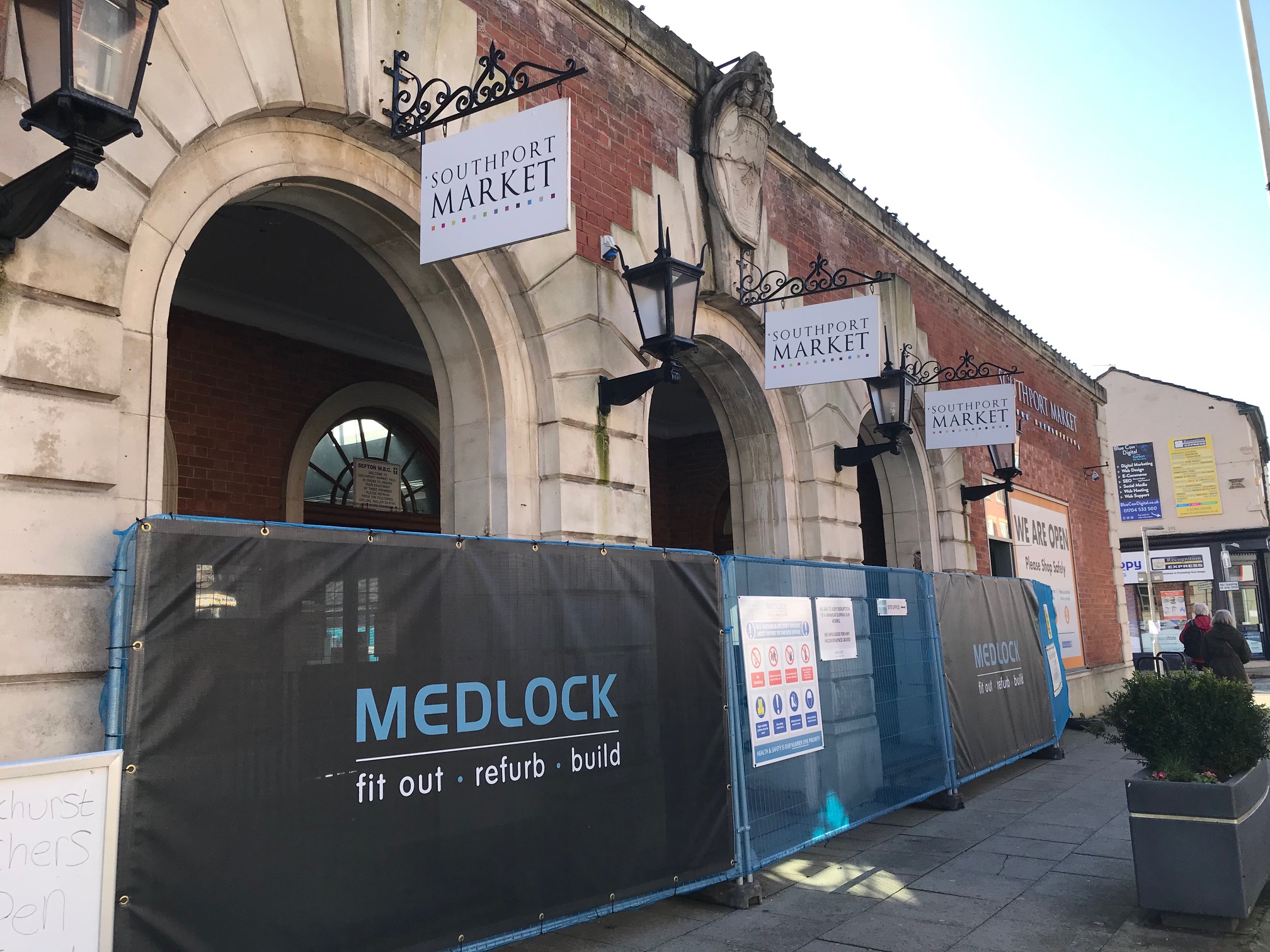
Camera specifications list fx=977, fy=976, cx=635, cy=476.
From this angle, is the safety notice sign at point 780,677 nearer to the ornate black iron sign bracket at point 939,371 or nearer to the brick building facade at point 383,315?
the brick building facade at point 383,315

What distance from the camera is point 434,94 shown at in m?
6.22

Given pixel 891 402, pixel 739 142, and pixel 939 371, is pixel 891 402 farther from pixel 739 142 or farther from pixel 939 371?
pixel 939 371

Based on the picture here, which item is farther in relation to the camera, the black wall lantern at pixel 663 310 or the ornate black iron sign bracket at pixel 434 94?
the black wall lantern at pixel 663 310

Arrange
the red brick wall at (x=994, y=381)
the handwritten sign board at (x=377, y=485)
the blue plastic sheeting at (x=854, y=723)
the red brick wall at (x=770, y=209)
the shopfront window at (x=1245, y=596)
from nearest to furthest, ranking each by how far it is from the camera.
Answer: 1. the blue plastic sheeting at (x=854, y=723)
2. the red brick wall at (x=770, y=209)
3. the handwritten sign board at (x=377, y=485)
4. the red brick wall at (x=994, y=381)
5. the shopfront window at (x=1245, y=596)

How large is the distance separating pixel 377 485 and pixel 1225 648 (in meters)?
9.43

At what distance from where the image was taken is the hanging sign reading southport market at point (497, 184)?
4.93 meters

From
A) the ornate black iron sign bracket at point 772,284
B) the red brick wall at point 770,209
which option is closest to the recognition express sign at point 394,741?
the red brick wall at point 770,209

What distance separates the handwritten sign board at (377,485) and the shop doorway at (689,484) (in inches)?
223

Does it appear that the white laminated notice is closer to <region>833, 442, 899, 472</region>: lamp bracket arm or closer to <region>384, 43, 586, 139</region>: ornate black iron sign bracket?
<region>833, 442, 899, 472</region>: lamp bracket arm

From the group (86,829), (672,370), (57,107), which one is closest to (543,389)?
(672,370)

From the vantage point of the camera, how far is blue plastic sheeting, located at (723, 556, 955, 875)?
5902 millimetres

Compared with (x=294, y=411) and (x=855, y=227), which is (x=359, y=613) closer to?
(x=294, y=411)

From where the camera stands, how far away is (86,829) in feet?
10.1

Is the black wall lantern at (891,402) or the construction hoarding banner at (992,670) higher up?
the black wall lantern at (891,402)
